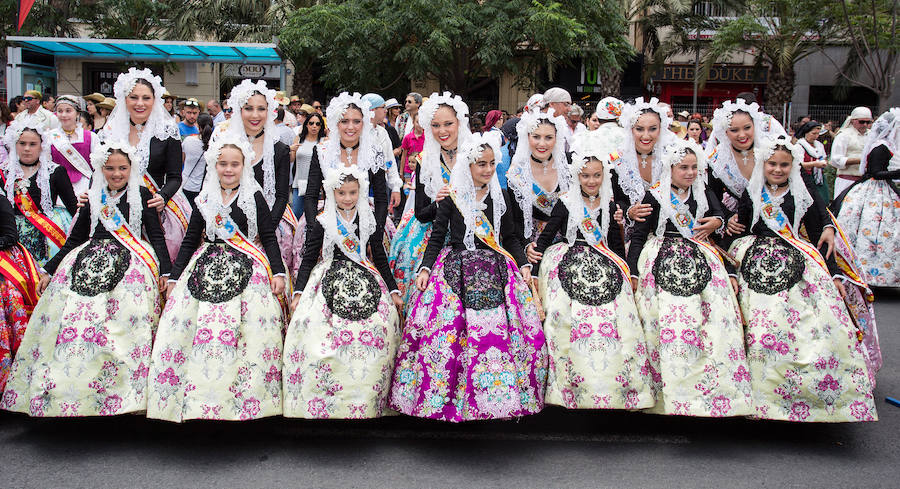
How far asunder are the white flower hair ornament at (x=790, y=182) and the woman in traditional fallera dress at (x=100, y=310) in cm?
376

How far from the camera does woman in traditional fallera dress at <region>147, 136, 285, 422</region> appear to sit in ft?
13.8

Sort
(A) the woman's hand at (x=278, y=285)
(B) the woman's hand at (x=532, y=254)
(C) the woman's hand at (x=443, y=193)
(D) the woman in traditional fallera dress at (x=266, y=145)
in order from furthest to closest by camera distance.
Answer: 1. (D) the woman in traditional fallera dress at (x=266, y=145)
2. (B) the woman's hand at (x=532, y=254)
3. (C) the woman's hand at (x=443, y=193)
4. (A) the woman's hand at (x=278, y=285)

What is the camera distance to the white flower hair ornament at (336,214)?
4586 mm

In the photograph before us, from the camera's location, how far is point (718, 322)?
4.52 metres

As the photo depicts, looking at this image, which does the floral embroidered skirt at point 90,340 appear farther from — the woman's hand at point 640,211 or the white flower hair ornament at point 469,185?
the woman's hand at point 640,211

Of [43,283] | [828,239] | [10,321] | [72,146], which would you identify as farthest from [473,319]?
[72,146]

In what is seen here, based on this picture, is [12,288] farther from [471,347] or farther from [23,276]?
[471,347]

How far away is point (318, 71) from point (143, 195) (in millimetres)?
20577

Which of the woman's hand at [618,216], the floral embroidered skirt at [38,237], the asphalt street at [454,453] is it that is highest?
the woman's hand at [618,216]

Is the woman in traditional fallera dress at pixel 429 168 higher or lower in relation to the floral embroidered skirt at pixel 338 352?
→ higher

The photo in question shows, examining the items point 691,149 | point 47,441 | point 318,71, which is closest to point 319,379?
point 47,441

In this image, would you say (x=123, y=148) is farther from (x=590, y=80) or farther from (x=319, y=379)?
(x=590, y=80)

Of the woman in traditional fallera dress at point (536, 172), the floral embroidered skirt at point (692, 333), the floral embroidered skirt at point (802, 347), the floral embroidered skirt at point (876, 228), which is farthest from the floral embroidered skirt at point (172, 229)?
the floral embroidered skirt at point (876, 228)

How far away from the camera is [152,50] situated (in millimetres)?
16109
